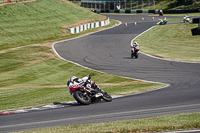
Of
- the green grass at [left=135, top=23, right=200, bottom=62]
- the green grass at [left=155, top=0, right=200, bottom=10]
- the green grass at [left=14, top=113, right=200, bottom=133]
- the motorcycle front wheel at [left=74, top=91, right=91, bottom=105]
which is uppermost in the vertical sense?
the green grass at [left=155, top=0, right=200, bottom=10]

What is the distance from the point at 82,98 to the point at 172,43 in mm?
33920

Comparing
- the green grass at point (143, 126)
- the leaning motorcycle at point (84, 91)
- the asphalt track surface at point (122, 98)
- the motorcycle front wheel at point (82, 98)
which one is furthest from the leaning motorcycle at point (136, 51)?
the green grass at point (143, 126)

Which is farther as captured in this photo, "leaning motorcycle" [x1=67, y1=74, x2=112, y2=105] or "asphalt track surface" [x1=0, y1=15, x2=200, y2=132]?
"leaning motorcycle" [x1=67, y1=74, x2=112, y2=105]

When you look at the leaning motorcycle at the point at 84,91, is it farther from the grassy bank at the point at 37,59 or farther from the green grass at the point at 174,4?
the green grass at the point at 174,4

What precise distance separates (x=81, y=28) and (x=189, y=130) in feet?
179

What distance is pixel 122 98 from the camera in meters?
Result: 15.6

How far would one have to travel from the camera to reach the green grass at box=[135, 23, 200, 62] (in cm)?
3541

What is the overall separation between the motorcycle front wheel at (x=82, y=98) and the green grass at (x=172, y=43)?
1987 centimetres

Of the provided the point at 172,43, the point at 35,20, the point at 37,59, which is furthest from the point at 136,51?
the point at 35,20

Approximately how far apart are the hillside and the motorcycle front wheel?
34117 millimetres

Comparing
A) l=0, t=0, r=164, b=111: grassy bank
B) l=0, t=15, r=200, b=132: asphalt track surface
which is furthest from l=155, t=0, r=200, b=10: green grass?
l=0, t=15, r=200, b=132: asphalt track surface

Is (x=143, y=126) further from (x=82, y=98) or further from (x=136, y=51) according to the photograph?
(x=136, y=51)

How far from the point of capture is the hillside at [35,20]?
52766 millimetres

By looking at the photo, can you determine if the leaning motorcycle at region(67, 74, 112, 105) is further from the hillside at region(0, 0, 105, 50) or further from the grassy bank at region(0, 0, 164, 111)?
the hillside at region(0, 0, 105, 50)
